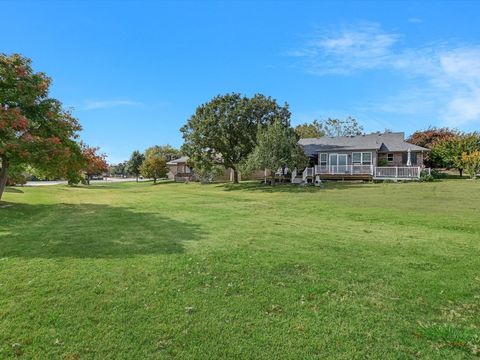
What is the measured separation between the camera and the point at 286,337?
400 centimetres

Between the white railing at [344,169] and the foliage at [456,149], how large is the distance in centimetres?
972

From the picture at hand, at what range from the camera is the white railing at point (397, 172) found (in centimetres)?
3127

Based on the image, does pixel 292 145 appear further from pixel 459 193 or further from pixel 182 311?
pixel 182 311

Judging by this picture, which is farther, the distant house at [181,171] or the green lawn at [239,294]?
the distant house at [181,171]

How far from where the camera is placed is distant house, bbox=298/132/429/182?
32.8 metres

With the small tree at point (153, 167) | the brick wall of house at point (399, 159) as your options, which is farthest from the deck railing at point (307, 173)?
the small tree at point (153, 167)

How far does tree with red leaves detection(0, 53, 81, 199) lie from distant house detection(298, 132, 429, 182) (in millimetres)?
23759

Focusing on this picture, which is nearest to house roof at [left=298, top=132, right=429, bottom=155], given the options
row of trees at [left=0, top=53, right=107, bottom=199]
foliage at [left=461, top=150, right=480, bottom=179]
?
foliage at [left=461, top=150, right=480, bottom=179]

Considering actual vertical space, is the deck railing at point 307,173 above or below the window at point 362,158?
below

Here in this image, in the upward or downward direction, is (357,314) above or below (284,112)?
below

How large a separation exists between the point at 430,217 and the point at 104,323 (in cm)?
1214

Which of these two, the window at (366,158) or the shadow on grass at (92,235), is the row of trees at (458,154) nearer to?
the window at (366,158)

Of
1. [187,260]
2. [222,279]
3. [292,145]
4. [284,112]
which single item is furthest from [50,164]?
[284,112]

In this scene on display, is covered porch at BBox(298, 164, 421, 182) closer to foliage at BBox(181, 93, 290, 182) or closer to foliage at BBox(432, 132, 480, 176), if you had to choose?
foliage at BBox(181, 93, 290, 182)
